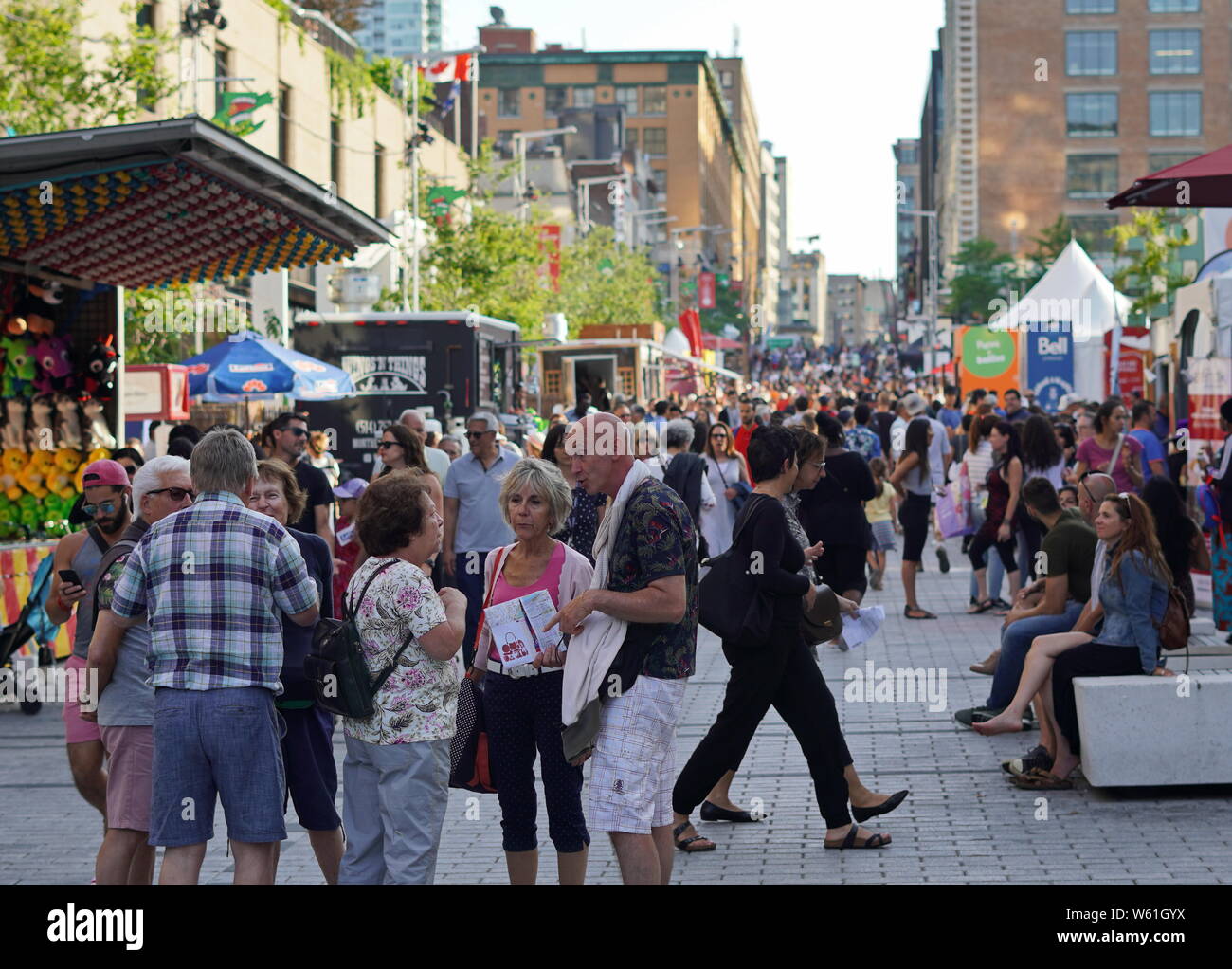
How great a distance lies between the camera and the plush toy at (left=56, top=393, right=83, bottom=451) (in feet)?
43.3

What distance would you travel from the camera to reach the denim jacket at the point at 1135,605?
27.5 feet

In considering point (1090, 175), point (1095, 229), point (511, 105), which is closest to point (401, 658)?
point (1095, 229)

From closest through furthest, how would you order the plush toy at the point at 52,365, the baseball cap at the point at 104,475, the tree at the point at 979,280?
the baseball cap at the point at 104,475 < the plush toy at the point at 52,365 < the tree at the point at 979,280

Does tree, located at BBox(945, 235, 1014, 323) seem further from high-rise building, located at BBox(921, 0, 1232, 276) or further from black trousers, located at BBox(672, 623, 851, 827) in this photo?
black trousers, located at BBox(672, 623, 851, 827)

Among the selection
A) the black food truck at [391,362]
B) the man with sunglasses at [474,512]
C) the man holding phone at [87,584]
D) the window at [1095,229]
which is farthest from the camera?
the window at [1095,229]

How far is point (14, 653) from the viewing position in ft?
37.8

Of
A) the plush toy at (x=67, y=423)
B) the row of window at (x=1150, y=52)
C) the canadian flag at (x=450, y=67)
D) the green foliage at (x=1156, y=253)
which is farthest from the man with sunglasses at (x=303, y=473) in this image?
the row of window at (x=1150, y=52)

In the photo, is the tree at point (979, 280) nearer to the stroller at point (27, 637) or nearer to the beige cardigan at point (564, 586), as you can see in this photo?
the stroller at point (27, 637)

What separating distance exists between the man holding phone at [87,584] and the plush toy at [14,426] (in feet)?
20.1

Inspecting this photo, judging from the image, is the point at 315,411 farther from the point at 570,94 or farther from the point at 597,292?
the point at 570,94

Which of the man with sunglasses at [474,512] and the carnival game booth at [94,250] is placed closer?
the carnival game booth at [94,250]

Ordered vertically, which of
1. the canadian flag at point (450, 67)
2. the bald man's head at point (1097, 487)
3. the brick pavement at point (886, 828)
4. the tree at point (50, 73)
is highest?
the canadian flag at point (450, 67)

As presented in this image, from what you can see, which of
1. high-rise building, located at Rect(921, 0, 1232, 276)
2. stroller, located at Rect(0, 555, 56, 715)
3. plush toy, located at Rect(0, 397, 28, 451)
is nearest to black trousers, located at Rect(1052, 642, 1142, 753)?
stroller, located at Rect(0, 555, 56, 715)

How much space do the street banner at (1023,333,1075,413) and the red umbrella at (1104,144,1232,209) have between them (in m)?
17.4
